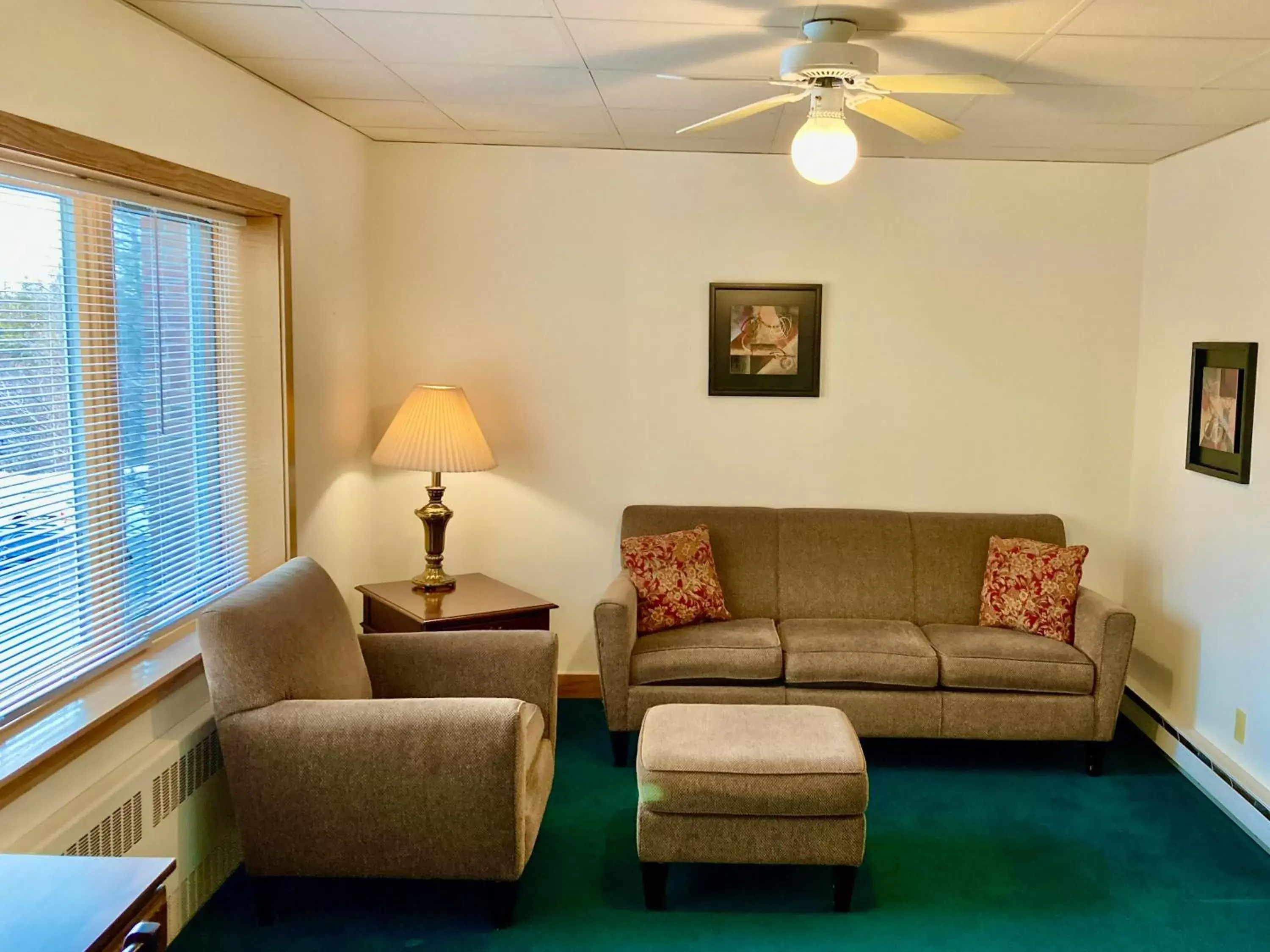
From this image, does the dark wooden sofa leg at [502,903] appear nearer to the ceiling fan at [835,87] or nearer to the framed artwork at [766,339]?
the ceiling fan at [835,87]

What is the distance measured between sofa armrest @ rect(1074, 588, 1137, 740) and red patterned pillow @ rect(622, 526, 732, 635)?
4.59 ft

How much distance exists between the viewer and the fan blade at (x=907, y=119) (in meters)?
2.68

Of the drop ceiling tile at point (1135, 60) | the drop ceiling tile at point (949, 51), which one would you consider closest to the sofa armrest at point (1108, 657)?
the drop ceiling tile at point (1135, 60)

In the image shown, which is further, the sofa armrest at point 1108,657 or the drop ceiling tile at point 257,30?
the sofa armrest at point 1108,657

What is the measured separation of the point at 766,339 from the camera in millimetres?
4523

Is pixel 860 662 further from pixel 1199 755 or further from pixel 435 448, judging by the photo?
pixel 435 448

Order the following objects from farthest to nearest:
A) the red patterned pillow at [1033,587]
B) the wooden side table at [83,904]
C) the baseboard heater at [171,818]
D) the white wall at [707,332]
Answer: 1. the white wall at [707,332]
2. the red patterned pillow at [1033,587]
3. the baseboard heater at [171,818]
4. the wooden side table at [83,904]

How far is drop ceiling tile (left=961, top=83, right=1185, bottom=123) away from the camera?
124 inches

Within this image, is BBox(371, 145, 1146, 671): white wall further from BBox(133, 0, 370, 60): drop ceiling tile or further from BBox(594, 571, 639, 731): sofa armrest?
BBox(133, 0, 370, 60): drop ceiling tile

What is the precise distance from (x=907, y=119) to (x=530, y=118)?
63.7 inches

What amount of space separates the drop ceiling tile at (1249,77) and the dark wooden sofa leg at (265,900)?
11.4 feet

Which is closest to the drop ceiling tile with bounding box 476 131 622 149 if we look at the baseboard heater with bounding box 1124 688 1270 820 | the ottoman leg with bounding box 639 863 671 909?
the ottoman leg with bounding box 639 863 671 909

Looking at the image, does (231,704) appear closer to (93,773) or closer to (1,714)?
(93,773)

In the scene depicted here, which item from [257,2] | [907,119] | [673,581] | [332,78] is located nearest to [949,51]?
[907,119]
